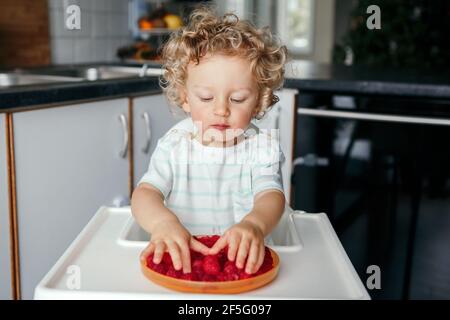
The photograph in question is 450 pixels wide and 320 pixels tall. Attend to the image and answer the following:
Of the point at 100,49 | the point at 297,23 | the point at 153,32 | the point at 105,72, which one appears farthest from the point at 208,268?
the point at 297,23

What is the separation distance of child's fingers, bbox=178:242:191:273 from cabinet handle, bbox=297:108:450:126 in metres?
1.39

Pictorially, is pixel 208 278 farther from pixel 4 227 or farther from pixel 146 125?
pixel 146 125

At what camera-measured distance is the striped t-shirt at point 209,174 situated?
3.03 feet

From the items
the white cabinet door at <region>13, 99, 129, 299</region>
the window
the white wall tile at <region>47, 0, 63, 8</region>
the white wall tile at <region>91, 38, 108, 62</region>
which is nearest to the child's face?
the white cabinet door at <region>13, 99, 129, 299</region>

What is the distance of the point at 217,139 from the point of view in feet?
2.89

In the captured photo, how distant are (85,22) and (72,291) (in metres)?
2.22

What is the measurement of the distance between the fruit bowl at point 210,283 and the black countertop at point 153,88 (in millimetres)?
888

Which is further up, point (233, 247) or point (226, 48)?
point (226, 48)

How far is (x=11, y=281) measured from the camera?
1435mm

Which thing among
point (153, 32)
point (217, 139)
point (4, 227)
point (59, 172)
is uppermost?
point (153, 32)

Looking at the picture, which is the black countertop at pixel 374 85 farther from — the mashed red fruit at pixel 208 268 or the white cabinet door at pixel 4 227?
the mashed red fruit at pixel 208 268

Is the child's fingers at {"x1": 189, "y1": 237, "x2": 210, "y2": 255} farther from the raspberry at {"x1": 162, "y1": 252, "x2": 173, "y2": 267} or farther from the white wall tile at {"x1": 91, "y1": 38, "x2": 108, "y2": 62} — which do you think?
the white wall tile at {"x1": 91, "y1": 38, "x2": 108, "y2": 62}

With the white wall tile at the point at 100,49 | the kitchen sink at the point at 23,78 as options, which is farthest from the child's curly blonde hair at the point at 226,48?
the white wall tile at the point at 100,49

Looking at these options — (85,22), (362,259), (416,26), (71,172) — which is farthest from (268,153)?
(416,26)
